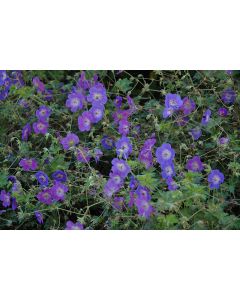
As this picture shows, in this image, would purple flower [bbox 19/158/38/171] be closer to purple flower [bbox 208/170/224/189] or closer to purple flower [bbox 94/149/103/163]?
purple flower [bbox 94/149/103/163]

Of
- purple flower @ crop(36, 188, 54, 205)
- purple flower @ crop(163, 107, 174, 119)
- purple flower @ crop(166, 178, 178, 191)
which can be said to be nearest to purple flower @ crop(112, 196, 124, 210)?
purple flower @ crop(166, 178, 178, 191)

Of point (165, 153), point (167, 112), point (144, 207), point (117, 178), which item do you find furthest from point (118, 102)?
point (144, 207)

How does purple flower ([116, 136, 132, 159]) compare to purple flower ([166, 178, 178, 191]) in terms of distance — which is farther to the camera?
purple flower ([116, 136, 132, 159])

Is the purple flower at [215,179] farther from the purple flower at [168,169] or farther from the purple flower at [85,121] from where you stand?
the purple flower at [85,121]

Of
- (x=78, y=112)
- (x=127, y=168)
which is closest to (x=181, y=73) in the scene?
(x=78, y=112)

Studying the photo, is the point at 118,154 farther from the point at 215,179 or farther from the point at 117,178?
the point at 215,179

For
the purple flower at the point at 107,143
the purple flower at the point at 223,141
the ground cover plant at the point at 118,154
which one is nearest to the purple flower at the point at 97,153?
the ground cover plant at the point at 118,154

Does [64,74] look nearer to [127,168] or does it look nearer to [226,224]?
[127,168]
